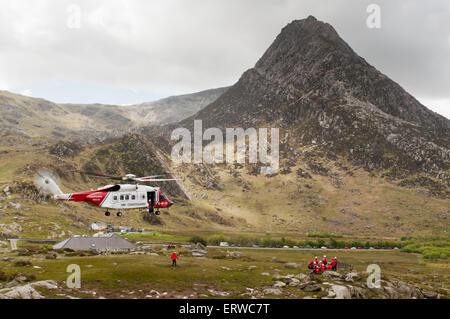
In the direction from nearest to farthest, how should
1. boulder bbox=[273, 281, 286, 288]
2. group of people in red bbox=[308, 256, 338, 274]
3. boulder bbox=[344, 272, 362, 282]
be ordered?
boulder bbox=[273, 281, 286, 288] → boulder bbox=[344, 272, 362, 282] → group of people in red bbox=[308, 256, 338, 274]

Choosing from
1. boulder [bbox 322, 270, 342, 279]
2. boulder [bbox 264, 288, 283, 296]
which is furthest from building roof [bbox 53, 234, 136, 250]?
boulder [bbox 322, 270, 342, 279]

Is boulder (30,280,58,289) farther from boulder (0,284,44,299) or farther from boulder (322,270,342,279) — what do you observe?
boulder (322,270,342,279)

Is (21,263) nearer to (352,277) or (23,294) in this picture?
(23,294)

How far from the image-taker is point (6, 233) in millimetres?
115500

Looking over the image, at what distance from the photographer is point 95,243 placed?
105188 mm

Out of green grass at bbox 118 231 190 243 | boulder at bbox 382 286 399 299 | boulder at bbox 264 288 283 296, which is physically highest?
boulder at bbox 264 288 283 296

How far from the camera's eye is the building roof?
101 meters

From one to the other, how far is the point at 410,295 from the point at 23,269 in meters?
72.4

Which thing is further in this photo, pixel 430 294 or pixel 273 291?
pixel 430 294

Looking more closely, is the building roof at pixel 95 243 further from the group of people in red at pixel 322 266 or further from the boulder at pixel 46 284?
the group of people in red at pixel 322 266

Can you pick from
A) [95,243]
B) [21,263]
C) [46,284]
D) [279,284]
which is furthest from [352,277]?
[95,243]

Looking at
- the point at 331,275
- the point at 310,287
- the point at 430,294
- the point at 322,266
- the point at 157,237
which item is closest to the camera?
the point at 310,287
